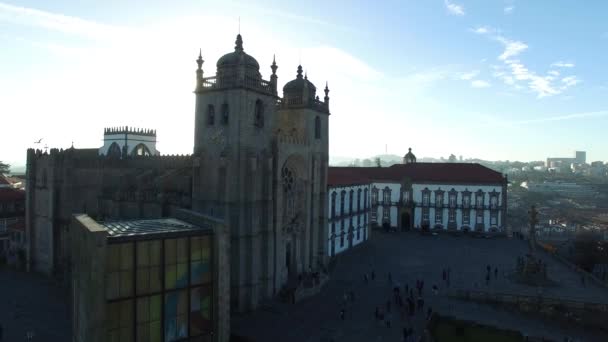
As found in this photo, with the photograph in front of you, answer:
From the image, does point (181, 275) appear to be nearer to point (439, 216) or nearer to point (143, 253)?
point (143, 253)

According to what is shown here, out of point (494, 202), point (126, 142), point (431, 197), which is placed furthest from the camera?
point (431, 197)

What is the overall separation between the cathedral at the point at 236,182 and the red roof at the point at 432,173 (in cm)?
2025

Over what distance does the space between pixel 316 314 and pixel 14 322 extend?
21.1 meters

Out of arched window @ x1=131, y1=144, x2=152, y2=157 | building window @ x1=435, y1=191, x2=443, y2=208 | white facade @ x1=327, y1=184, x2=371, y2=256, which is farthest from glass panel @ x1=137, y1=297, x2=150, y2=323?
building window @ x1=435, y1=191, x2=443, y2=208

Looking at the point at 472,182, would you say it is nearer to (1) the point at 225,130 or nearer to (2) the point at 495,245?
(2) the point at 495,245

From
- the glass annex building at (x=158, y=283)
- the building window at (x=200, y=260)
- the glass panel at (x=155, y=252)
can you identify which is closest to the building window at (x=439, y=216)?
the glass annex building at (x=158, y=283)

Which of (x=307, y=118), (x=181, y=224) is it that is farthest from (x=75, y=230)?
(x=307, y=118)

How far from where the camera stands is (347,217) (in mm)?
52625

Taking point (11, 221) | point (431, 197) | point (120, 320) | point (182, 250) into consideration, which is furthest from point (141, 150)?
point (120, 320)

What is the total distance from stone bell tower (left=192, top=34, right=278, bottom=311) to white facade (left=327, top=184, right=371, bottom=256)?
15.5 meters

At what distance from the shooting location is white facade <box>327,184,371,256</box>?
1925 inches

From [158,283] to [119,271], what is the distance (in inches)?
71.3

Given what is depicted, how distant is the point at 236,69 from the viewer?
1223 inches

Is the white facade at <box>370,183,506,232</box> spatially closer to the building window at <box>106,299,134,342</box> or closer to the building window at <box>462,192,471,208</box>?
the building window at <box>462,192,471,208</box>
